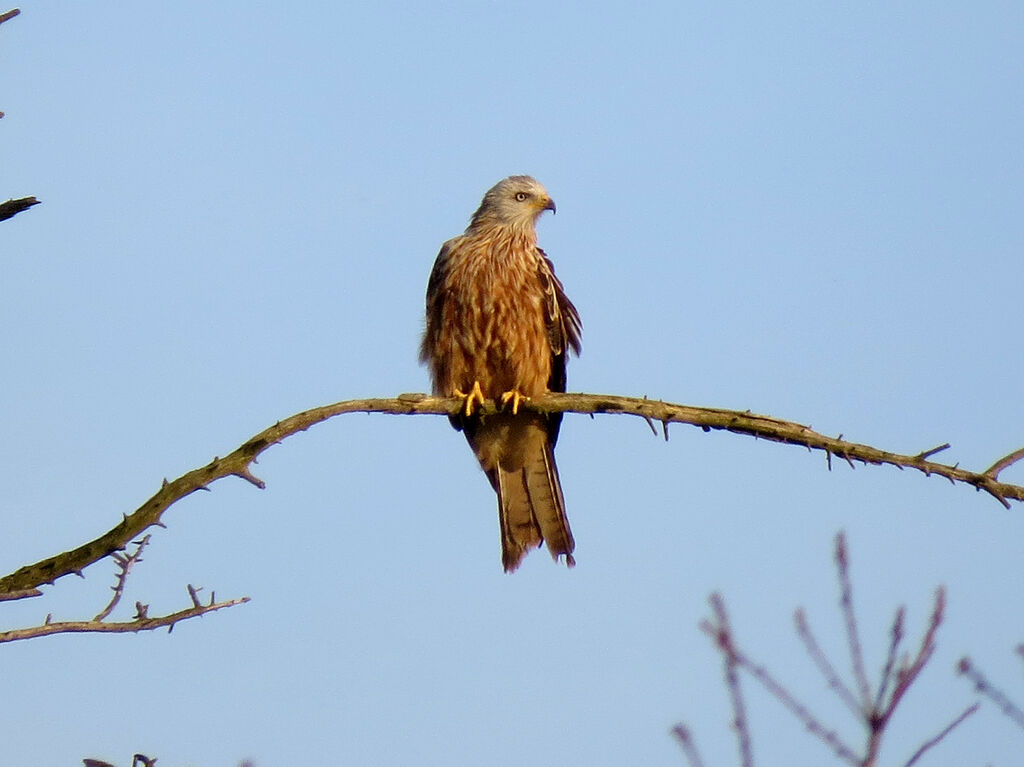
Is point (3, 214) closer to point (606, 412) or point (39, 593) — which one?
point (39, 593)

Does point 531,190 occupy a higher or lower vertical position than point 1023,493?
higher

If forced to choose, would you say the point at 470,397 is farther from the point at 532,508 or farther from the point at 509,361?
the point at 532,508

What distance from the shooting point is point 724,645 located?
5.79 ft

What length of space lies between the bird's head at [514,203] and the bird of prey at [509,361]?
1.24ft

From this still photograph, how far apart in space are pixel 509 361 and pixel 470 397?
1.33 feet

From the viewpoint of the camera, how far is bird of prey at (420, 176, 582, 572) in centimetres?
629

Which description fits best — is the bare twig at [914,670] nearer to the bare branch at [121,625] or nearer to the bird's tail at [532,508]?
the bare branch at [121,625]

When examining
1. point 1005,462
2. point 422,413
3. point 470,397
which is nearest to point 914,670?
point 1005,462

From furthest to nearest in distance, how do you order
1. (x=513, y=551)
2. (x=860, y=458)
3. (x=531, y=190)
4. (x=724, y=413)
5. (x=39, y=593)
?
(x=531, y=190) → (x=513, y=551) → (x=724, y=413) → (x=860, y=458) → (x=39, y=593)

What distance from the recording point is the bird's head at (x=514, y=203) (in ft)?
23.6

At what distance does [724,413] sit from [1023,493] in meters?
0.94

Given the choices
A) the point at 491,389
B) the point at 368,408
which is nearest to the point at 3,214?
the point at 368,408

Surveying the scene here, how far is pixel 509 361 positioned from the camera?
20.6 ft

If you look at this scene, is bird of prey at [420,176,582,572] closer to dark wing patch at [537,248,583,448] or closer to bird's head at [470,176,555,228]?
dark wing patch at [537,248,583,448]
